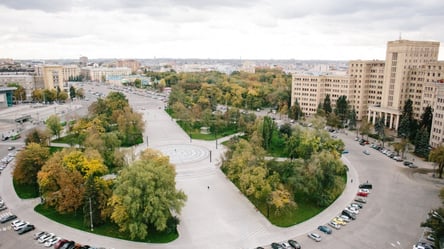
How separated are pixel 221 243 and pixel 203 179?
13407 mm

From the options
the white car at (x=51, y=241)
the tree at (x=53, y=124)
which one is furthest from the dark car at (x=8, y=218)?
the tree at (x=53, y=124)

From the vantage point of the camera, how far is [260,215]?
29.5 metres

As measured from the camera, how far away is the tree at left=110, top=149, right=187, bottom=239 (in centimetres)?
2462

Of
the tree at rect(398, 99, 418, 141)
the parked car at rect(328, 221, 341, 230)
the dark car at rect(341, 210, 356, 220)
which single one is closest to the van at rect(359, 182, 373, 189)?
the dark car at rect(341, 210, 356, 220)

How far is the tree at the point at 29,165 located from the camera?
1325 inches

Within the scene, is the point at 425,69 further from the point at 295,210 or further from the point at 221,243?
the point at 221,243

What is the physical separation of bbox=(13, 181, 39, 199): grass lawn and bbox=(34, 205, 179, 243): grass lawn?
335 cm

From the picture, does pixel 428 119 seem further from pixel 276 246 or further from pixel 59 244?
pixel 59 244

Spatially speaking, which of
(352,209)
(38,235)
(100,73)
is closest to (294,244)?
(352,209)

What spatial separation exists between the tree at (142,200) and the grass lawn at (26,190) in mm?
13017

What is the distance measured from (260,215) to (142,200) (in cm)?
1088

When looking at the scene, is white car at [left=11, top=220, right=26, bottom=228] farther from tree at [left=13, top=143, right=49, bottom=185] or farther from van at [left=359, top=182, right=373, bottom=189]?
van at [left=359, top=182, right=373, bottom=189]

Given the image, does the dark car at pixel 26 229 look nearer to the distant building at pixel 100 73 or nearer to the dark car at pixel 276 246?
the dark car at pixel 276 246

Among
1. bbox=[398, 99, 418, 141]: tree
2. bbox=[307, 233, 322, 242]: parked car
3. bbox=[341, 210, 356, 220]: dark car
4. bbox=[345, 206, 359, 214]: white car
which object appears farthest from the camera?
bbox=[398, 99, 418, 141]: tree
